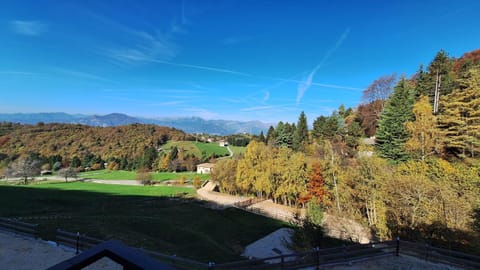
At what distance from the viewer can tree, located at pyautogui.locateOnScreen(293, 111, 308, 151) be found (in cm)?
4646

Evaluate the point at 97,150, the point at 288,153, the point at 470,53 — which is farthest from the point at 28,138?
the point at 470,53

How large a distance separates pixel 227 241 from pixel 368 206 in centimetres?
1290

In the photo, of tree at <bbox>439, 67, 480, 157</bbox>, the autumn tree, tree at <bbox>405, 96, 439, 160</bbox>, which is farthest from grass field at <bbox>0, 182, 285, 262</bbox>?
tree at <bbox>439, 67, 480, 157</bbox>

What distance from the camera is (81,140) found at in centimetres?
10794

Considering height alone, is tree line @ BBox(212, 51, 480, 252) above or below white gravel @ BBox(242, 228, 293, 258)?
above

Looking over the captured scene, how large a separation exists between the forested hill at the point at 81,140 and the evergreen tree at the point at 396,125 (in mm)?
77671

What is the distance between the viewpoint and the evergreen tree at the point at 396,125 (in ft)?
87.6

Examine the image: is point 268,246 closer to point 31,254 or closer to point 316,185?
point 316,185

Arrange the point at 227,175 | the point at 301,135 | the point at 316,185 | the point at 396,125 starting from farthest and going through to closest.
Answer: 1. the point at 301,135
2. the point at 227,175
3. the point at 316,185
4. the point at 396,125

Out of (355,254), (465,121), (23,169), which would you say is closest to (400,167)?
(465,121)

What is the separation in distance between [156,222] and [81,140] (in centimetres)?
10682

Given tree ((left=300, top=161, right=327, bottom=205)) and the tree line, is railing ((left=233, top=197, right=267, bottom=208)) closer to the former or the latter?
the tree line

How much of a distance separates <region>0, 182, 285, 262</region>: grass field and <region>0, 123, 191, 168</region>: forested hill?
56.7m

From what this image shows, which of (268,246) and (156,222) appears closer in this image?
(268,246)
